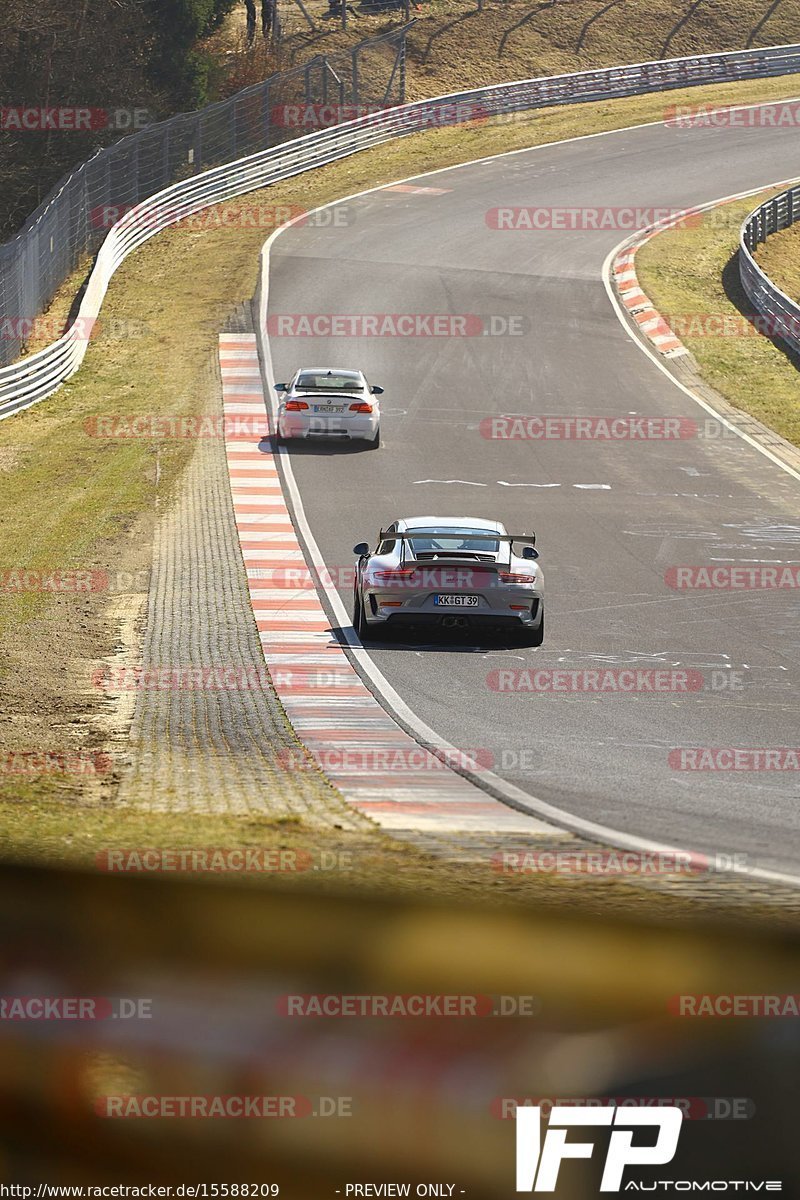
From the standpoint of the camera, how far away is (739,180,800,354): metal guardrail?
37750mm

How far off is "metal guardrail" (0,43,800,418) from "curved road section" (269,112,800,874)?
3.90 meters

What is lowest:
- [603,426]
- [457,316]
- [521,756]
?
[521,756]

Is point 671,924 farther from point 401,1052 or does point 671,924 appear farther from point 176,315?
point 176,315

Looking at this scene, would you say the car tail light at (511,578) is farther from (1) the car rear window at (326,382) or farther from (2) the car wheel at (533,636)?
(1) the car rear window at (326,382)

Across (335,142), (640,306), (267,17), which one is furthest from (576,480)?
(267,17)

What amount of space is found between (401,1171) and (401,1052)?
27cm

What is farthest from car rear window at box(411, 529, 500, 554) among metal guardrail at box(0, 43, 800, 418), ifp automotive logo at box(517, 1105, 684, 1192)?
metal guardrail at box(0, 43, 800, 418)

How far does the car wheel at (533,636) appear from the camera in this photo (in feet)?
52.1

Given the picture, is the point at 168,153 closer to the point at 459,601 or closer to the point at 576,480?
the point at 576,480

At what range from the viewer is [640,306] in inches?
1593

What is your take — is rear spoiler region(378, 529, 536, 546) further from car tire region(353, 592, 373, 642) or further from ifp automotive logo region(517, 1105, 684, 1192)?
ifp automotive logo region(517, 1105, 684, 1192)

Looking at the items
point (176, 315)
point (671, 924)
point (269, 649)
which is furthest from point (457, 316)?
point (671, 924)

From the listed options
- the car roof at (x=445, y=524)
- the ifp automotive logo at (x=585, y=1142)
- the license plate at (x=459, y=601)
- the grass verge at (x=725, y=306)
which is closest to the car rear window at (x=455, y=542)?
the car roof at (x=445, y=524)

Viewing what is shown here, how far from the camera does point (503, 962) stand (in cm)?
390
